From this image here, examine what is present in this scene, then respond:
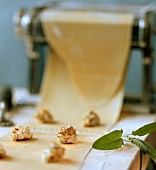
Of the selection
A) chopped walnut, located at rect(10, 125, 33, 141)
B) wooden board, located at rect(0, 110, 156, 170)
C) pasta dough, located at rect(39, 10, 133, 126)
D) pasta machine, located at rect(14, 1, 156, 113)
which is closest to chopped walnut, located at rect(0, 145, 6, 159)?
wooden board, located at rect(0, 110, 156, 170)

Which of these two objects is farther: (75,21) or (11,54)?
(11,54)

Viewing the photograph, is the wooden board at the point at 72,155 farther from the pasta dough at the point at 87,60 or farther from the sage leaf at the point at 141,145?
the pasta dough at the point at 87,60

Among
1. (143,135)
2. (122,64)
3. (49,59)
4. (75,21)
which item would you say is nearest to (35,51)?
(49,59)

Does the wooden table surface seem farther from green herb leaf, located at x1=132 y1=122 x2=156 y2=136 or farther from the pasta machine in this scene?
the pasta machine

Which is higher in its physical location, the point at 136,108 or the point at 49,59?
the point at 49,59

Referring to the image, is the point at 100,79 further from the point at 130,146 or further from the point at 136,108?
the point at 130,146

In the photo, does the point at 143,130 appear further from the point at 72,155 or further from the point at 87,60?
the point at 87,60
